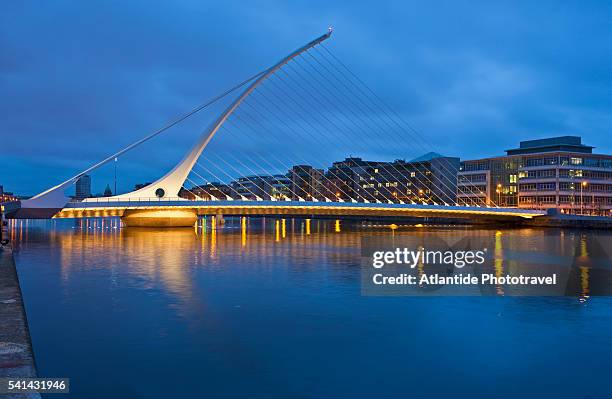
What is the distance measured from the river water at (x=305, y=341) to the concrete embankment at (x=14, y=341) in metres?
0.56

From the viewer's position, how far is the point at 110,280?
2041 cm

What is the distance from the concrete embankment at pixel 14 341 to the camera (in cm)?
775

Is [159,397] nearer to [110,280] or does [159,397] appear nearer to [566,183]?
[110,280]

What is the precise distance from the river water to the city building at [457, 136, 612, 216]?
3054 inches

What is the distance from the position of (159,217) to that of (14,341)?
54.5m

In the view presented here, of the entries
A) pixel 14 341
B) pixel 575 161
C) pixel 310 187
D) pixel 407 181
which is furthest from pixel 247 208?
pixel 310 187

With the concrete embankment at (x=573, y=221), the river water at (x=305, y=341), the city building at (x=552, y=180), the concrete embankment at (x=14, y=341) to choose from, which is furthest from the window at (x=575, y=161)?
the concrete embankment at (x=14, y=341)

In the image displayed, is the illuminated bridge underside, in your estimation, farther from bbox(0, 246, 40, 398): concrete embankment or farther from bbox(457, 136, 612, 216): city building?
bbox(0, 246, 40, 398): concrete embankment

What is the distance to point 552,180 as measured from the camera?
290ft

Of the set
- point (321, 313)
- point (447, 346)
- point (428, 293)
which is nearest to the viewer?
point (447, 346)

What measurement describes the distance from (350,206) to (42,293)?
40.7m

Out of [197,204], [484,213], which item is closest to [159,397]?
[197,204]

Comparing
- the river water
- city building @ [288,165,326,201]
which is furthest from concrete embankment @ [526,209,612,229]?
city building @ [288,165,326,201]

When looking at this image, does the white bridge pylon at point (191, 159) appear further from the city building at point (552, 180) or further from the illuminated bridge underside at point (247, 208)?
the city building at point (552, 180)
